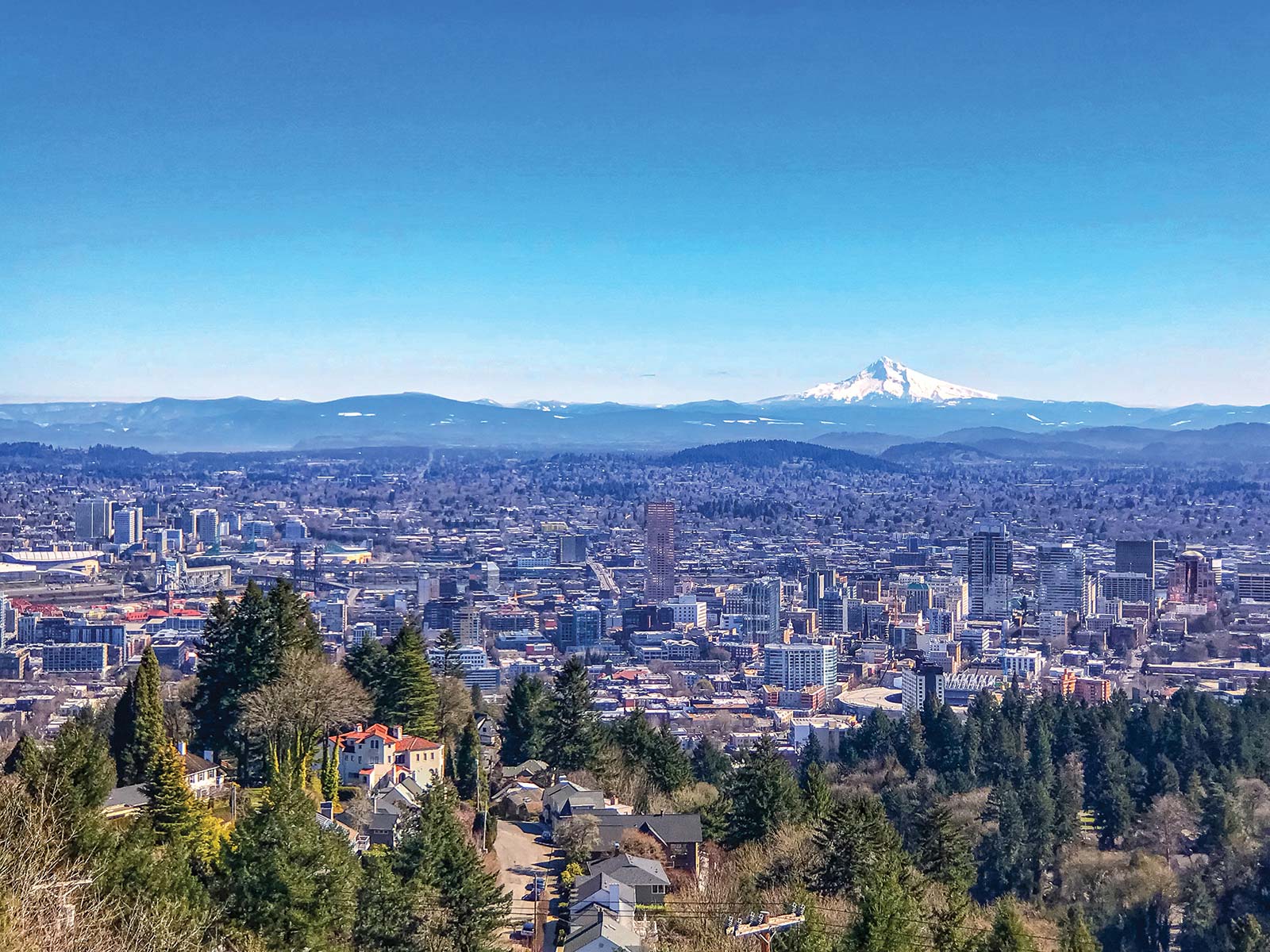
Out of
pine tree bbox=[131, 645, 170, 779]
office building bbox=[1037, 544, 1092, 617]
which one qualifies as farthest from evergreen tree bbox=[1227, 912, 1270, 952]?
office building bbox=[1037, 544, 1092, 617]

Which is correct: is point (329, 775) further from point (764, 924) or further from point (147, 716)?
point (764, 924)

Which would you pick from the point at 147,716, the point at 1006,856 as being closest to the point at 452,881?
the point at 147,716

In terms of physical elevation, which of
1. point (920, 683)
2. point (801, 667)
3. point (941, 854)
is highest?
point (941, 854)

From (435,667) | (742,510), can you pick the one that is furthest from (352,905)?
(742,510)

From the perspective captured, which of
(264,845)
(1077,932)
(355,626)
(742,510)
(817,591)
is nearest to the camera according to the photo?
(264,845)

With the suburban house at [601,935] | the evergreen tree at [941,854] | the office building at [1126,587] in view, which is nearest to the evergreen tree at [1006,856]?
the evergreen tree at [941,854]

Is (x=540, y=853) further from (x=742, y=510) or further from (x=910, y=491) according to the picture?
(x=910, y=491)
